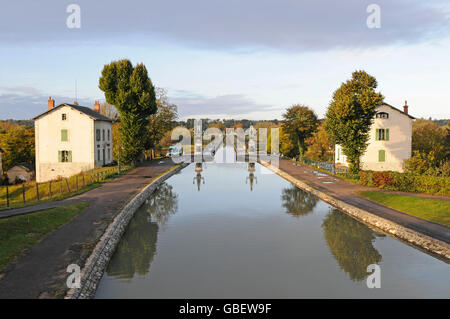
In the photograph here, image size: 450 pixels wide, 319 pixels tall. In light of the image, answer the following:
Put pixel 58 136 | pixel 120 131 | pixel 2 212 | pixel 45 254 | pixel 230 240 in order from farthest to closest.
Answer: pixel 120 131 < pixel 58 136 < pixel 2 212 < pixel 230 240 < pixel 45 254

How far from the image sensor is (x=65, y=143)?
4272cm

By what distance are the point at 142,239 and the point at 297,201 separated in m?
14.1

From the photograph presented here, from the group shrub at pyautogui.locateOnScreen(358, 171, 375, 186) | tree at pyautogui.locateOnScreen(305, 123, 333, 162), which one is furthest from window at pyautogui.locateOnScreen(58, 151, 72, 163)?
tree at pyautogui.locateOnScreen(305, 123, 333, 162)

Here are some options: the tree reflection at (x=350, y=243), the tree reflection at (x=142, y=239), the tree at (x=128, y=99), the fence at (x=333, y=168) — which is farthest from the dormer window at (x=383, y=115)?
the tree at (x=128, y=99)

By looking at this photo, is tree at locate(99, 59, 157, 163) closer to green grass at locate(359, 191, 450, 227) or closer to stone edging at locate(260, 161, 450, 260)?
stone edging at locate(260, 161, 450, 260)

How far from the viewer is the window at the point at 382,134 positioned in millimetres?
44019

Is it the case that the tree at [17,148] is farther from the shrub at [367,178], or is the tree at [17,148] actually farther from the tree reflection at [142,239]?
the shrub at [367,178]

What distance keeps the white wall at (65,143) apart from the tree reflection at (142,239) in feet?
56.0

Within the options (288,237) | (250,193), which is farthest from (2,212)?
(250,193)

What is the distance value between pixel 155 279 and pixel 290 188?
23.4 m

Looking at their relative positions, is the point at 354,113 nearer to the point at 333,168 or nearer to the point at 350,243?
the point at 333,168

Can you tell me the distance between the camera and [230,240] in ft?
58.8

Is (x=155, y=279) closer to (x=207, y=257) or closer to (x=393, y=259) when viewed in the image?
(x=207, y=257)

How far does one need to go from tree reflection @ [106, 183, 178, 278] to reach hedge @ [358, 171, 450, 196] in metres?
16.9
